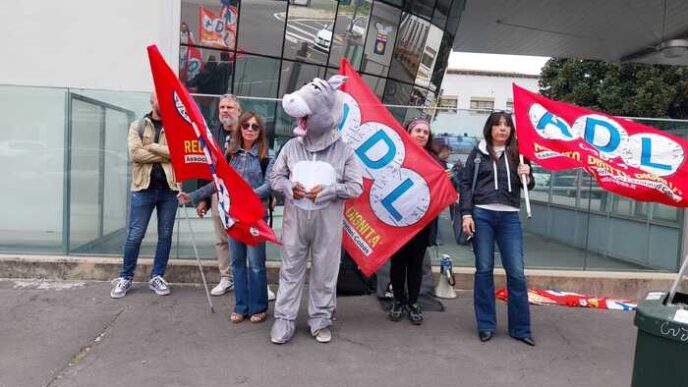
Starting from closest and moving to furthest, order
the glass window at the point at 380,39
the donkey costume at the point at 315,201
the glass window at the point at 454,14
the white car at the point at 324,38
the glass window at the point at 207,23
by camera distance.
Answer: the donkey costume at the point at 315,201 < the glass window at the point at 207,23 < the white car at the point at 324,38 < the glass window at the point at 380,39 < the glass window at the point at 454,14

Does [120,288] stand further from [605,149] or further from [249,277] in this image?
[605,149]

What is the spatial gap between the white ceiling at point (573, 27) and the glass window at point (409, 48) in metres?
2.30

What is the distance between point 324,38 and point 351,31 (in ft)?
2.32

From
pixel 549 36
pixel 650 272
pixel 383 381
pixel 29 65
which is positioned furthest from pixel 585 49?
pixel 383 381

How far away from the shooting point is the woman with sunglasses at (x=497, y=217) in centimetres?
427

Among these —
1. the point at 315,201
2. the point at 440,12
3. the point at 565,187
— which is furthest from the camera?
the point at 440,12

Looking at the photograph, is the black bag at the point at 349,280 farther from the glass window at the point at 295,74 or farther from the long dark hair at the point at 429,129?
the glass window at the point at 295,74

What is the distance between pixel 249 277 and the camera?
175 inches

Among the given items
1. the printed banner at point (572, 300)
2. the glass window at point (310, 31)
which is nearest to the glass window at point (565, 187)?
the printed banner at point (572, 300)

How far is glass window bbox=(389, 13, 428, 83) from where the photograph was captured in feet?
44.3

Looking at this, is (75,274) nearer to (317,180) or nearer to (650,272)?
(317,180)

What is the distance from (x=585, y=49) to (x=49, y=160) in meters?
19.4

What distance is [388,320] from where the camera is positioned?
477 cm

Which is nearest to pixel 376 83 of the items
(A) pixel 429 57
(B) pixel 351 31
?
(B) pixel 351 31
